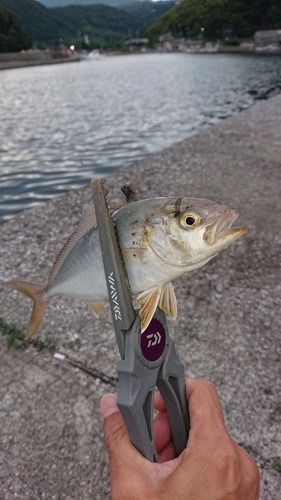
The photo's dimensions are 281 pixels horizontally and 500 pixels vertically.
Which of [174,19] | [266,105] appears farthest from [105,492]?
[174,19]

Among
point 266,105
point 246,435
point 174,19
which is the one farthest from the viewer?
point 174,19

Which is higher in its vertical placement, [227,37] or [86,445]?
[227,37]

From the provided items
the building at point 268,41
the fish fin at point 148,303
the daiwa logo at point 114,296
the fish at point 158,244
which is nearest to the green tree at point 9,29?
the fish at point 158,244

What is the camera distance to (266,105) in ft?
64.3

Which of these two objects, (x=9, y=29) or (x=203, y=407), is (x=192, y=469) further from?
(x=9, y=29)

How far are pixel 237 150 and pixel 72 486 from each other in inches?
401

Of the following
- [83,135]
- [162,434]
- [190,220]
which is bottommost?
[83,135]

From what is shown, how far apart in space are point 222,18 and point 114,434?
170730 mm

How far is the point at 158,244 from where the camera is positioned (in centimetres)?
158

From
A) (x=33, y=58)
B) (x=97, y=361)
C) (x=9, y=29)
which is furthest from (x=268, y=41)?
(x=97, y=361)

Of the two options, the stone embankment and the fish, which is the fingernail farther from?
the stone embankment

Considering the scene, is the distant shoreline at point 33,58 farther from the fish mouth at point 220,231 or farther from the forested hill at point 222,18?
the fish mouth at point 220,231

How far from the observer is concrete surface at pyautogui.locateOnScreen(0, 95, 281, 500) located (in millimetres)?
2811

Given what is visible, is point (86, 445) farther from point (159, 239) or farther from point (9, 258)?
point (9, 258)
